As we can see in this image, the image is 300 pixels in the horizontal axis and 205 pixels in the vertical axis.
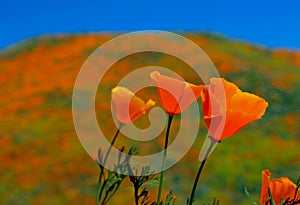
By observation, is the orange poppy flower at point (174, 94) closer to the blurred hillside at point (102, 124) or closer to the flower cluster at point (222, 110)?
the flower cluster at point (222, 110)

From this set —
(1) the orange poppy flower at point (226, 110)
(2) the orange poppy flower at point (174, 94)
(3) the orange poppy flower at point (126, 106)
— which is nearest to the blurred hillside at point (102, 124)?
(3) the orange poppy flower at point (126, 106)

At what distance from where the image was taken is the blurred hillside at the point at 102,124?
1451cm

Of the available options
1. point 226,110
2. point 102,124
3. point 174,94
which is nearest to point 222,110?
point 226,110

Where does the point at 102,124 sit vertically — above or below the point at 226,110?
above

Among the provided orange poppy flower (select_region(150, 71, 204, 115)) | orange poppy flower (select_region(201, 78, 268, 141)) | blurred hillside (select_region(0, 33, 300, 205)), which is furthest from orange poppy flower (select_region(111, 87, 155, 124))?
blurred hillside (select_region(0, 33, 300, 205))

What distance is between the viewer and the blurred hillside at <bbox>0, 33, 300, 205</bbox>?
1451 cm

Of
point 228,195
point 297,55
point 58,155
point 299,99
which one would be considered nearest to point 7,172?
point 58,155

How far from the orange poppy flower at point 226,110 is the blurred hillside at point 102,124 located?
12.3m

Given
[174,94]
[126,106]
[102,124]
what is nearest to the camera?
[174,94]

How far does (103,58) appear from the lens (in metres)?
23.4

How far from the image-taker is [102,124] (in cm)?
1806

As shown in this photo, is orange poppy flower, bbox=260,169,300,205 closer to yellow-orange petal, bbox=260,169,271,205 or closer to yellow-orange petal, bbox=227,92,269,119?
yellow-orange petal, bbox=260,169,271,205

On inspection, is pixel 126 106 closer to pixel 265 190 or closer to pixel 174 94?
pixel 174 94

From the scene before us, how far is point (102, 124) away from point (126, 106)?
16879 millimetres
